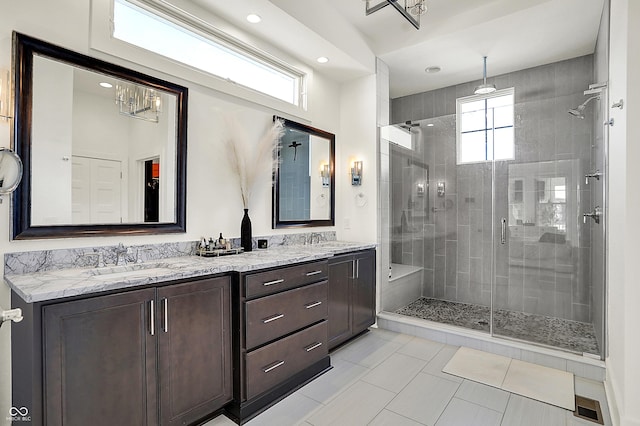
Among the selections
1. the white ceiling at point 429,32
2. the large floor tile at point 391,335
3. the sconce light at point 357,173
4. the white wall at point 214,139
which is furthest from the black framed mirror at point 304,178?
the large floor tile at point 391,335

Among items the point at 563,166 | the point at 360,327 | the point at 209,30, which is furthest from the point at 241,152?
the point at 563,166

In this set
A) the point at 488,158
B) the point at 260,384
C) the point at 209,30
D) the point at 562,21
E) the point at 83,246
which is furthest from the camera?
the point at 488,158

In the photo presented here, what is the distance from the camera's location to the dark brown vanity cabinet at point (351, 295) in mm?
2928

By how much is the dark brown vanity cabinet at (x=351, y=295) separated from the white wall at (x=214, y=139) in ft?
1.67

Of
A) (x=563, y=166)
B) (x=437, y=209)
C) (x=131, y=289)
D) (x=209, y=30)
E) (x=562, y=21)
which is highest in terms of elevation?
(x=562, y=21)

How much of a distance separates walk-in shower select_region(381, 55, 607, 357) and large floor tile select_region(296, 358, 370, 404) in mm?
1201

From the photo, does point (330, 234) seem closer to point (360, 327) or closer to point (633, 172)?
point (360, 327)

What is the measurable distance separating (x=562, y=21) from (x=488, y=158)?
51.6 inches

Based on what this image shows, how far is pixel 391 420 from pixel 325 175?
248 cm

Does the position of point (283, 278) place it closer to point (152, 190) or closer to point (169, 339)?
point (169, 339)

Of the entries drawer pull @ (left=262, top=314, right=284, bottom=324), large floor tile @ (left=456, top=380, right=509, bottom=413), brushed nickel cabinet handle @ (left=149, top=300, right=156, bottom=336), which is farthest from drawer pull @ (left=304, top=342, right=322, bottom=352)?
brushed nickel cabinet handle @ (left=149, top=300, right=156, bottom=336)

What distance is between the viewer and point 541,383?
2.45 meters

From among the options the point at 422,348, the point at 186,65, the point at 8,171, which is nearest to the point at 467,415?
the point at 422,348

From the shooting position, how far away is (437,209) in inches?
159
